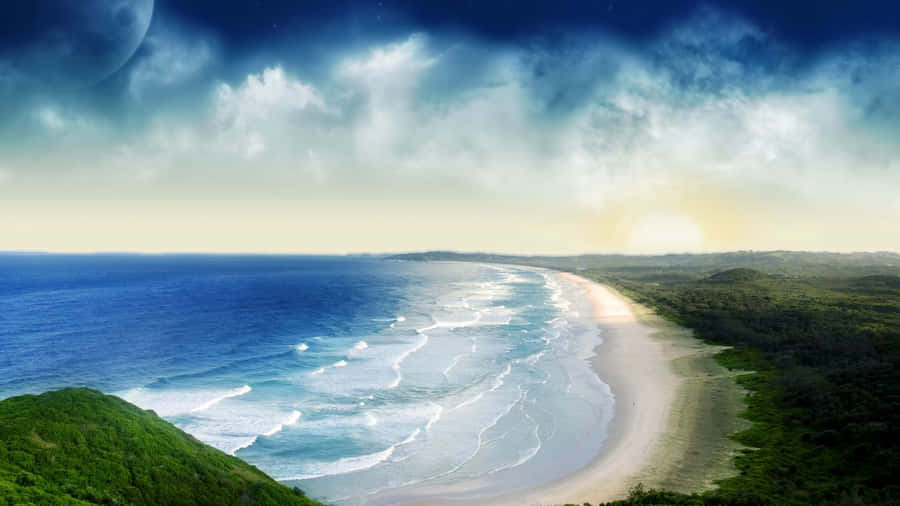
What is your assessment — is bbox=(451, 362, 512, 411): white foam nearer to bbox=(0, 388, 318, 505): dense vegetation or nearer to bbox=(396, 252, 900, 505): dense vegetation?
bbox=(396, 252, 900, 505): dense vegetation

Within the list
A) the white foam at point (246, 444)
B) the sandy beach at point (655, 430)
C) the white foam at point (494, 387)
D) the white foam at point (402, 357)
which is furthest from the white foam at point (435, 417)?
the white foam at point (246, 444)

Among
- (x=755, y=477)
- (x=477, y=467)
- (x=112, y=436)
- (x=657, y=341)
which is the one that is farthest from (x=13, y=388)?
(x=657, y=341)

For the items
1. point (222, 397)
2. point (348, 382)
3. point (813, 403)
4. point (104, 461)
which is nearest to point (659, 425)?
point (813, 403)

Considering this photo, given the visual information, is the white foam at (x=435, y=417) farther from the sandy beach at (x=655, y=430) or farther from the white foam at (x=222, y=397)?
the white foam at (x=222, y=397)

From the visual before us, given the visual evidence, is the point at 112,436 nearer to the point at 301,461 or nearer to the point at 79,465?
the point at 79,465

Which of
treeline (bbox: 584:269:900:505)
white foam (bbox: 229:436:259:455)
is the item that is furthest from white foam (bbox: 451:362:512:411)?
treeline (bbox: 584:269:900:505)

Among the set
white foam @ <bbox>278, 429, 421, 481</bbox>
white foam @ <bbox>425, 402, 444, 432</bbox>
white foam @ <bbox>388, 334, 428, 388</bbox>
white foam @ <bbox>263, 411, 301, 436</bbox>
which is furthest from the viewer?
white foam @ <bbox>388, 334, 428, 388</bbox>

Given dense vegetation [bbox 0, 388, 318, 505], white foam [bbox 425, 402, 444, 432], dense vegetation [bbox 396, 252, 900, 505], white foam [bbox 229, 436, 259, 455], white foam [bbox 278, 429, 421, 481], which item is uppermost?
dense vegetation [bbox 0, 388, 318, 505]
